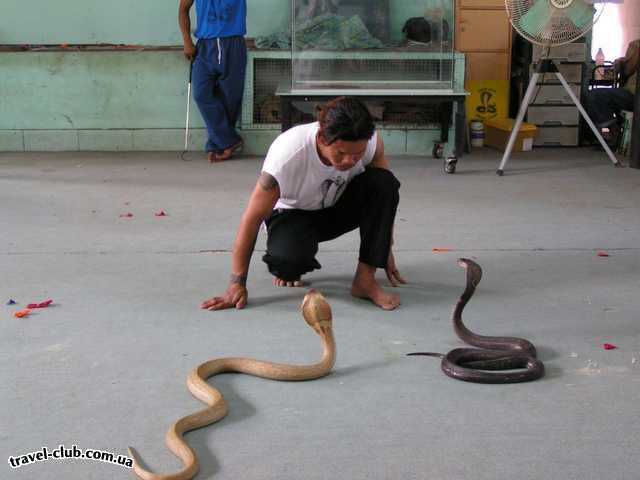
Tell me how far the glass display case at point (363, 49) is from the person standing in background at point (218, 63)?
56 centimetres

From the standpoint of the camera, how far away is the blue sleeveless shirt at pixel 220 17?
8383 mm

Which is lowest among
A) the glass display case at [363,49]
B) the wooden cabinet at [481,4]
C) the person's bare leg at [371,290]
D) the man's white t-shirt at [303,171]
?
the person's bare leg at [371,290]

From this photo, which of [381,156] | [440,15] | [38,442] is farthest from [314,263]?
[440,15]

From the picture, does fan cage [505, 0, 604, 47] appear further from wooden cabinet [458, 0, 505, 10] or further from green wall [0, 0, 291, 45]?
green wall [0, 0, 291, 45]

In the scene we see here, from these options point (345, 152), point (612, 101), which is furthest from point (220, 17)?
point (345, 152)

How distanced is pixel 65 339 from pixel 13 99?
6.31 meters

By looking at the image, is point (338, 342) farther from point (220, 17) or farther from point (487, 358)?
point (220, 17)

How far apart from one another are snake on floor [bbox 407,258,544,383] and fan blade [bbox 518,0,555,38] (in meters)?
4.59

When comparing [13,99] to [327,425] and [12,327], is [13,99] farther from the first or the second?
[327,425]

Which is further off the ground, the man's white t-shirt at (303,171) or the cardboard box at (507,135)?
the man's white t-shirt at (303,171)

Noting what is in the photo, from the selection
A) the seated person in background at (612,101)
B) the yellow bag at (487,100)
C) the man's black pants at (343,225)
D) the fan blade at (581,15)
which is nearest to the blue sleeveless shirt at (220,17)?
the yellow bag at (487,100)

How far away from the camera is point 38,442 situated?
103 inches

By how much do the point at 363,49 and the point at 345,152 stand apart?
17.6 feet

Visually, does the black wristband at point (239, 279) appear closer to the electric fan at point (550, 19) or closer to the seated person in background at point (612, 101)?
the electric fan at point (550, 19)
